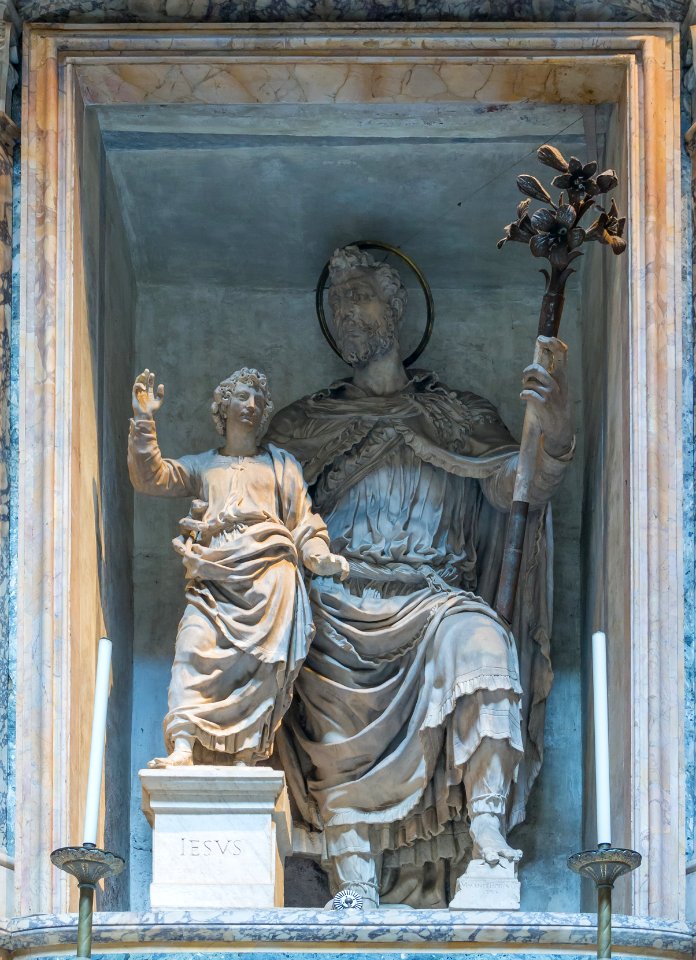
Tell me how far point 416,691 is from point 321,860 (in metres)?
0.62

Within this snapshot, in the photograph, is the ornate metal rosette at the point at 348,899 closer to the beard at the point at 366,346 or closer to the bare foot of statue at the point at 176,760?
the bare foot of statue at the point at 176,760

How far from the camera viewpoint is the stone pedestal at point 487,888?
7031 mm

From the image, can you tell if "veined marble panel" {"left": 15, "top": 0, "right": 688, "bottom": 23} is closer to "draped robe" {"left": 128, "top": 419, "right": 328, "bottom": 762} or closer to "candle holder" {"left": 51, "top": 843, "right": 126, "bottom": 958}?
"draped robe" {"left": 128, "top": 419, "right": 328, "bottom": 762}

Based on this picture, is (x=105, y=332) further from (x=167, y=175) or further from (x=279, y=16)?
(x=279, y=16)

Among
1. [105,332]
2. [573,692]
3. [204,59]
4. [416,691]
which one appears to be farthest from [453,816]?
[204,59]

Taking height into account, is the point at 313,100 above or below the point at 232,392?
above

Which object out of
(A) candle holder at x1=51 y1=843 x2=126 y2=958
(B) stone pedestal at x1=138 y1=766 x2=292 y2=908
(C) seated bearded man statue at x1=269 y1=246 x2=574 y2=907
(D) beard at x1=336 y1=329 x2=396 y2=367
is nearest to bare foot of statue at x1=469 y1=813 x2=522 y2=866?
(C) seated bearded man statue at x1=269 y1=246 x2=574 y2=907

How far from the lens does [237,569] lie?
7.46 m

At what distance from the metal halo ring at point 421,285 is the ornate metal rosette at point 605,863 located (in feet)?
11.6

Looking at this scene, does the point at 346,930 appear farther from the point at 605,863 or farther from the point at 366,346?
the point at 366,346

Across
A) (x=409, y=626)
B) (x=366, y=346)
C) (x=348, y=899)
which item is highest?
(x=366, y=346)

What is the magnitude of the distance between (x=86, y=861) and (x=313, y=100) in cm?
339

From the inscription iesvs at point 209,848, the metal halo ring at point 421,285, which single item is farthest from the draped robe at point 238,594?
the metal halo ring at point 421,285

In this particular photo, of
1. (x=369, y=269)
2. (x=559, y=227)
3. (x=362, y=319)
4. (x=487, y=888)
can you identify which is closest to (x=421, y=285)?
(x=369, y=269)
